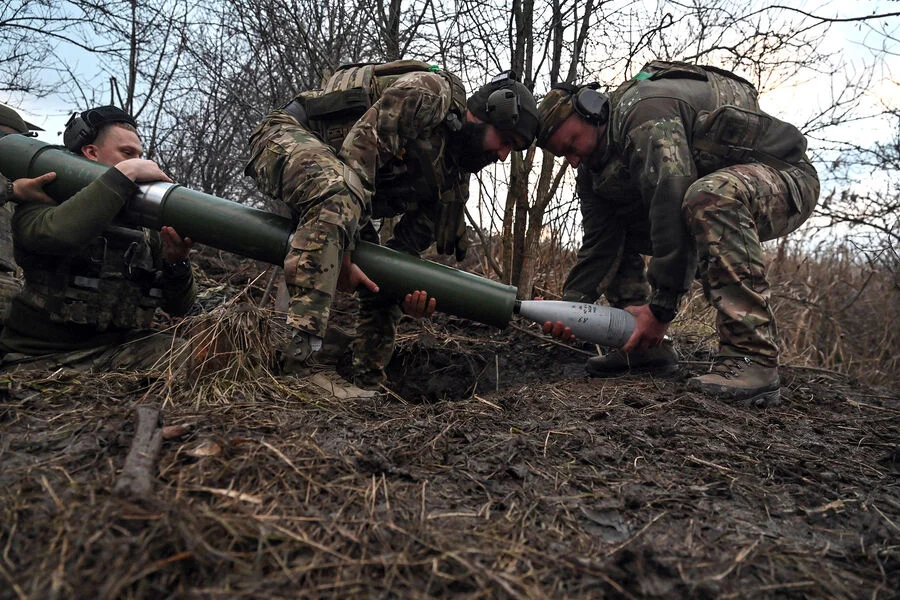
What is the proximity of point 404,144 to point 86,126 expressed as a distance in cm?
161

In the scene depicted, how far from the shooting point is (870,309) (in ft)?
25.1

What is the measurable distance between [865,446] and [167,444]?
2.64 metres

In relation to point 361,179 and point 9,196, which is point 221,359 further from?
point 9,196

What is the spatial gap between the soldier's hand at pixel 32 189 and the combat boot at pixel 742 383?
321 cm

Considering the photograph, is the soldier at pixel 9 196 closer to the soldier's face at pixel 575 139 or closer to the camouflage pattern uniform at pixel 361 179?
the camouflage pattern uniform at pixel 361 179

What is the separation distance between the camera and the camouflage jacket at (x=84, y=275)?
8.62 feet

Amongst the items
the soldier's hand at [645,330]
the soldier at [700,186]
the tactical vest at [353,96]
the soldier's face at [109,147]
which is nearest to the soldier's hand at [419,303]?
the soldier at [700,186]

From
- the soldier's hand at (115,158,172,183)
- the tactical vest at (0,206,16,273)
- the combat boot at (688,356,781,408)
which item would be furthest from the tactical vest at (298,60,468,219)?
the tactical vest at (0,206,16,273)

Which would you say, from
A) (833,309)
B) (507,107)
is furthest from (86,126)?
(833,309)

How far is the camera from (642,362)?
3.40m

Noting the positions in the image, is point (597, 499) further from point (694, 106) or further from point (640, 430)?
point (694, 106)

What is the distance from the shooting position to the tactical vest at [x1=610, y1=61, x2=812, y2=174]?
2.95m

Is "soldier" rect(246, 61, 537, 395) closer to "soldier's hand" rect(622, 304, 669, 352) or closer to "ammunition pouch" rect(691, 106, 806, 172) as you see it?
"ammunition pouch" rect(691, 106, 806, 172)

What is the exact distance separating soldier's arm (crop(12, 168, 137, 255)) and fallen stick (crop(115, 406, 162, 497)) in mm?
1200
